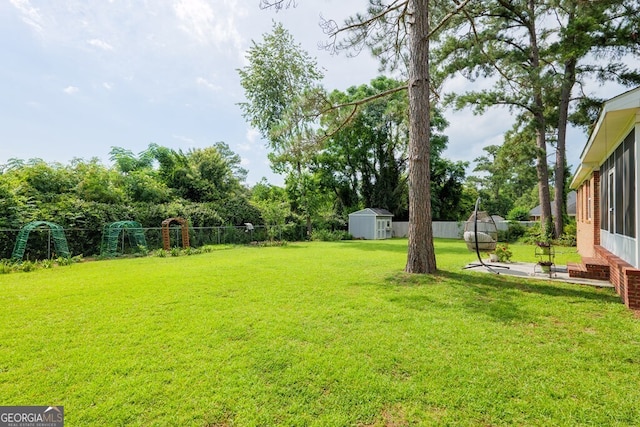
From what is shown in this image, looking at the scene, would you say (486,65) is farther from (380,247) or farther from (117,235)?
(117,235)

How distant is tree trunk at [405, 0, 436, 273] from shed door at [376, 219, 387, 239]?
14.8 meters

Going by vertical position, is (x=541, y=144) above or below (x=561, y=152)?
above

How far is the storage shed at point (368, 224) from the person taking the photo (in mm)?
21631

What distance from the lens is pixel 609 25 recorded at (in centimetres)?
1130

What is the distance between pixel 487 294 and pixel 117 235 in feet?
42.4

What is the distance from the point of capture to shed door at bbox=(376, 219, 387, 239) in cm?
2186

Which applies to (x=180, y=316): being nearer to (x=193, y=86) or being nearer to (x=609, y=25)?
(x=193, y=86)

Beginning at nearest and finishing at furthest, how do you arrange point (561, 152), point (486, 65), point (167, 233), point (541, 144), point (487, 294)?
point (487, 294), point (486, 65), point (167, 233), point (561, 152), point (541, 144)

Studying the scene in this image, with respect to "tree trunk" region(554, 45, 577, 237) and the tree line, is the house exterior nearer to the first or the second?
the tree line

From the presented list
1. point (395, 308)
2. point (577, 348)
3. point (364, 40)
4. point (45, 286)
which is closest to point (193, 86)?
point (364, 40)

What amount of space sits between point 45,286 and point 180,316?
4309 mm

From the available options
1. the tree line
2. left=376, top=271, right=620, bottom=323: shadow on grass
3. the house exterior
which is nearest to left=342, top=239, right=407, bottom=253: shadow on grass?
the tree line

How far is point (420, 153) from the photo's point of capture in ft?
23.1

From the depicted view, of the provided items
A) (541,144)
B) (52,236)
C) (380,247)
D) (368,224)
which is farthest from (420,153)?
(368,224)
